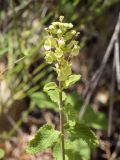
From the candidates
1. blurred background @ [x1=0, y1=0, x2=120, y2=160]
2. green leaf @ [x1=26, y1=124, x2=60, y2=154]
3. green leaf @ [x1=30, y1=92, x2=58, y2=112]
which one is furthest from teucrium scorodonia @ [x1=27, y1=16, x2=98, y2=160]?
green leaf @ [x1=30, y1=92, x2=58, y2=112]

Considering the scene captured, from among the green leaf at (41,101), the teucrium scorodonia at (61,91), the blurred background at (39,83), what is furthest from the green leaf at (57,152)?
the green leaf at (41,101)

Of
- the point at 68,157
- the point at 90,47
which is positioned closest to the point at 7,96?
the point at 90,47

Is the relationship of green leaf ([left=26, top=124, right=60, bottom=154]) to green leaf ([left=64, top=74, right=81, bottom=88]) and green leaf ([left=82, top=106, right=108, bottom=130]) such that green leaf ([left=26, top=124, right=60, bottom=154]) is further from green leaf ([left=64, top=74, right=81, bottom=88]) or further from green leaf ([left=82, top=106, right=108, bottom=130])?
green leaf ([left=82, top=106, right=108, bottom=130])

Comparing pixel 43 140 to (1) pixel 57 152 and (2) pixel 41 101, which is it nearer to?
(1) pixel 57 152

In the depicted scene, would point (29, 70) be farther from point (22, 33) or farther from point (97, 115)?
point (97, 115)

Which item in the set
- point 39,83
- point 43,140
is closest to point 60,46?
point 43,140

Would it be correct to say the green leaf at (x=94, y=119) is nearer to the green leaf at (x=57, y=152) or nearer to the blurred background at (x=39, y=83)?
the blurred background at (x=39, y=83)
